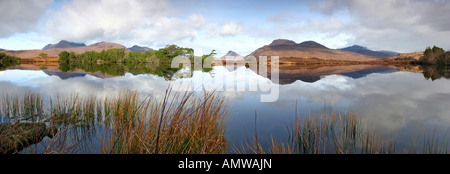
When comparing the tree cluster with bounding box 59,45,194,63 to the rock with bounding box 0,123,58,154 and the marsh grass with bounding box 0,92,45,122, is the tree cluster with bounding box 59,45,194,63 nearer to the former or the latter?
the marsh grass with bounding box 0,92,45,122

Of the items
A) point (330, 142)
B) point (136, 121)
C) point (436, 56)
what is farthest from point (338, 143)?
point (436, 56)

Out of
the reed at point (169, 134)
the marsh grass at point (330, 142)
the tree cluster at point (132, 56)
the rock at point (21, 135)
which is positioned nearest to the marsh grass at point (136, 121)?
the reed at point (169, 134)

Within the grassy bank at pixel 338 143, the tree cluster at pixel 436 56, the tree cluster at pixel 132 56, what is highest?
the tree cluster at pixel 132 56

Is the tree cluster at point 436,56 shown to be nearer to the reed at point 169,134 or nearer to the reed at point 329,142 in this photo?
the reed at point 329,142

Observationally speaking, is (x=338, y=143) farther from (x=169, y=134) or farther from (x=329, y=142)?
(x=169, y=134)

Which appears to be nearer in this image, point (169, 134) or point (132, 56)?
point (169, 134)

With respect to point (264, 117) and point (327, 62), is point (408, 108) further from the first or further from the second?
point (327, 62)

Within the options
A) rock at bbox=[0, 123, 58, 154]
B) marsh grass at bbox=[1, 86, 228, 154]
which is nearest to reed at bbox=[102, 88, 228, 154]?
marsh grass at bbox=[1, 86, 228, 154]

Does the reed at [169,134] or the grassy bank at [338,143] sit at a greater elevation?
the reed at [169,134]

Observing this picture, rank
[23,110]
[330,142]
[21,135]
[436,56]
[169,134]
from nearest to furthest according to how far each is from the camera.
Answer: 1. [169,134]
2. [21,135]
3. [330,142]
4. [23,110]
5. [436,56]

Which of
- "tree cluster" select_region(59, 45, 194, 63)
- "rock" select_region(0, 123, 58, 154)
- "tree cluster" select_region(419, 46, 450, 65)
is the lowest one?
"rock" select_region(0, 123, 58, 154)

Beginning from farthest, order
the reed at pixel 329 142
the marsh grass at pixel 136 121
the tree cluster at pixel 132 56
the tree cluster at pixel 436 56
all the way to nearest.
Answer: the tree cluster at pixel 132 56
the tree cluster at pixel 436 56
the reed at pixel 329 142
the marsh grass at pixel 136 121
